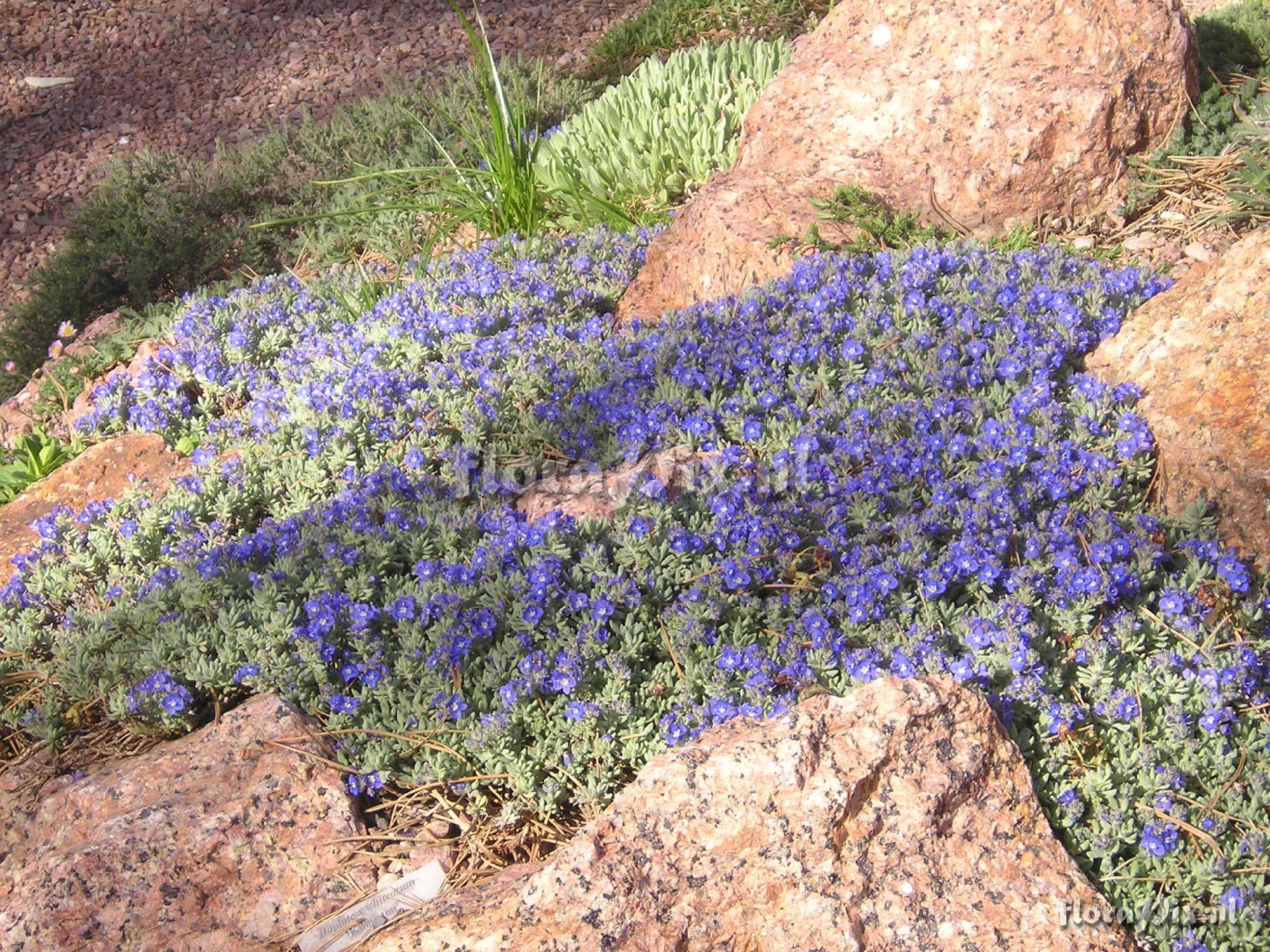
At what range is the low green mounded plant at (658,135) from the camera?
570 centimetres

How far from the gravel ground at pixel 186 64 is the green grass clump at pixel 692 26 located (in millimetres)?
379

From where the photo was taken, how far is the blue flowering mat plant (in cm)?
271

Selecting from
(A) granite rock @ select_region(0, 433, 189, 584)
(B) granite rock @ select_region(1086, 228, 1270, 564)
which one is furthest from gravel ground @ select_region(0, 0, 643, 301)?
(B) granite rock @ select_region(1086, 228, 1270, 564)

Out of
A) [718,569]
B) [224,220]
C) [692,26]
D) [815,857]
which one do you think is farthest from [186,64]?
[815,857]

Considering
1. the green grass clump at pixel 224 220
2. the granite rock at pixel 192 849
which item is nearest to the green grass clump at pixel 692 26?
the green grass clump at pixel 224 220

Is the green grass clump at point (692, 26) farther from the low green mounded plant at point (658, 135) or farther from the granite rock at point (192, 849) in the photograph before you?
the granite rock at point (192, 849)

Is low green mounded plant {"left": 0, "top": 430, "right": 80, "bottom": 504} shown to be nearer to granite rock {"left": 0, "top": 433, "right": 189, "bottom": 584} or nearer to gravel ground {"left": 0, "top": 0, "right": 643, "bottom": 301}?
granite rock {"left": 0, "top": 433, "right": 189, "bottom": 584}

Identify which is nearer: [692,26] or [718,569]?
[718,569]

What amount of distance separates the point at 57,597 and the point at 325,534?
0.94 meters

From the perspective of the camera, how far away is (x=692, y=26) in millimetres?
7715

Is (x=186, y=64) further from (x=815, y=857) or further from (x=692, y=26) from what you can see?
(x=815, y=857)

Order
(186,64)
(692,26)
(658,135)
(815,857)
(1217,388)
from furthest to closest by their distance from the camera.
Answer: (186,64) → (692,26) → (658,135) → (1217,388) → (815,857)

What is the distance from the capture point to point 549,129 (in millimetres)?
6402

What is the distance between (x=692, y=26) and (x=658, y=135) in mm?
2416
